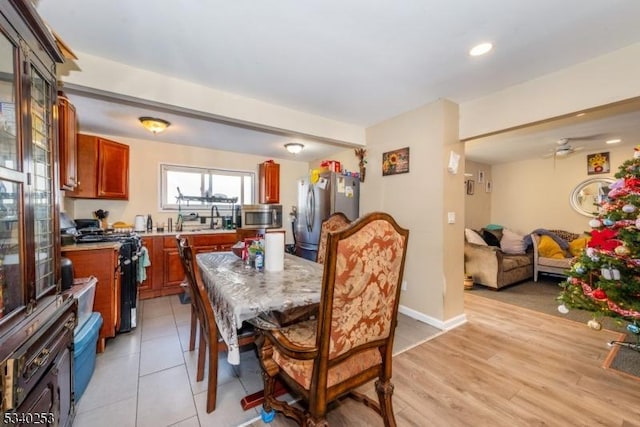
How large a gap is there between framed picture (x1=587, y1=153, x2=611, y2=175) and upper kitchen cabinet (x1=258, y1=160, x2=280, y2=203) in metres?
5.87

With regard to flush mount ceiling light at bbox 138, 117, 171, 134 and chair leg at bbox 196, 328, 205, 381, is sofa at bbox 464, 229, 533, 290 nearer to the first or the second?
chair leg at bbox 196, 328, 205, 381

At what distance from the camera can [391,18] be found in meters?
1.59

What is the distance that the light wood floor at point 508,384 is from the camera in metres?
1.53

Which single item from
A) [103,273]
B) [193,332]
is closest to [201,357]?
[193,332]

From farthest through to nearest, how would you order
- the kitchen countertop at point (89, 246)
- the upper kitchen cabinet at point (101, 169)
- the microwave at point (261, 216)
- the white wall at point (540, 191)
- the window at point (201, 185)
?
1. the white wall at point (540, 191)
2. the microwave at point (261, 216)
3. the window at point (201, 185)
4. the upper kitchen cabinet at point (101, 169)
5. the kitchen countertop at point (89, 246)

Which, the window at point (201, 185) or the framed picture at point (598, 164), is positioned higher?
the framed picture at point (598, 164)

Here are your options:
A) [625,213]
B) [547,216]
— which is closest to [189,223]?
[625,213]

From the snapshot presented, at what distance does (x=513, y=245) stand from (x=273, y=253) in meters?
4.72

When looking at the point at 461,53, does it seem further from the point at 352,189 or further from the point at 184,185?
the point at 184,185

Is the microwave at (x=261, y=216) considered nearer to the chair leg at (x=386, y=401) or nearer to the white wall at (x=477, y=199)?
the chair leg at (x=386, y=401)

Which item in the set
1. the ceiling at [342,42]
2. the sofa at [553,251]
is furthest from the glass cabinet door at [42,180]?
the sofa at [553,251]

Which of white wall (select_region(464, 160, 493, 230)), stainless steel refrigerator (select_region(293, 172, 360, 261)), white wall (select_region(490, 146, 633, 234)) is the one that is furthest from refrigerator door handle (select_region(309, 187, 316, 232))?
white wall (select_region(490, 146, 633, 234))

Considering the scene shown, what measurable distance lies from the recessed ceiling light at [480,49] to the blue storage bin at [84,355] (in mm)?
3306

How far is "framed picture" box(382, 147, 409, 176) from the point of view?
10.0 feet
